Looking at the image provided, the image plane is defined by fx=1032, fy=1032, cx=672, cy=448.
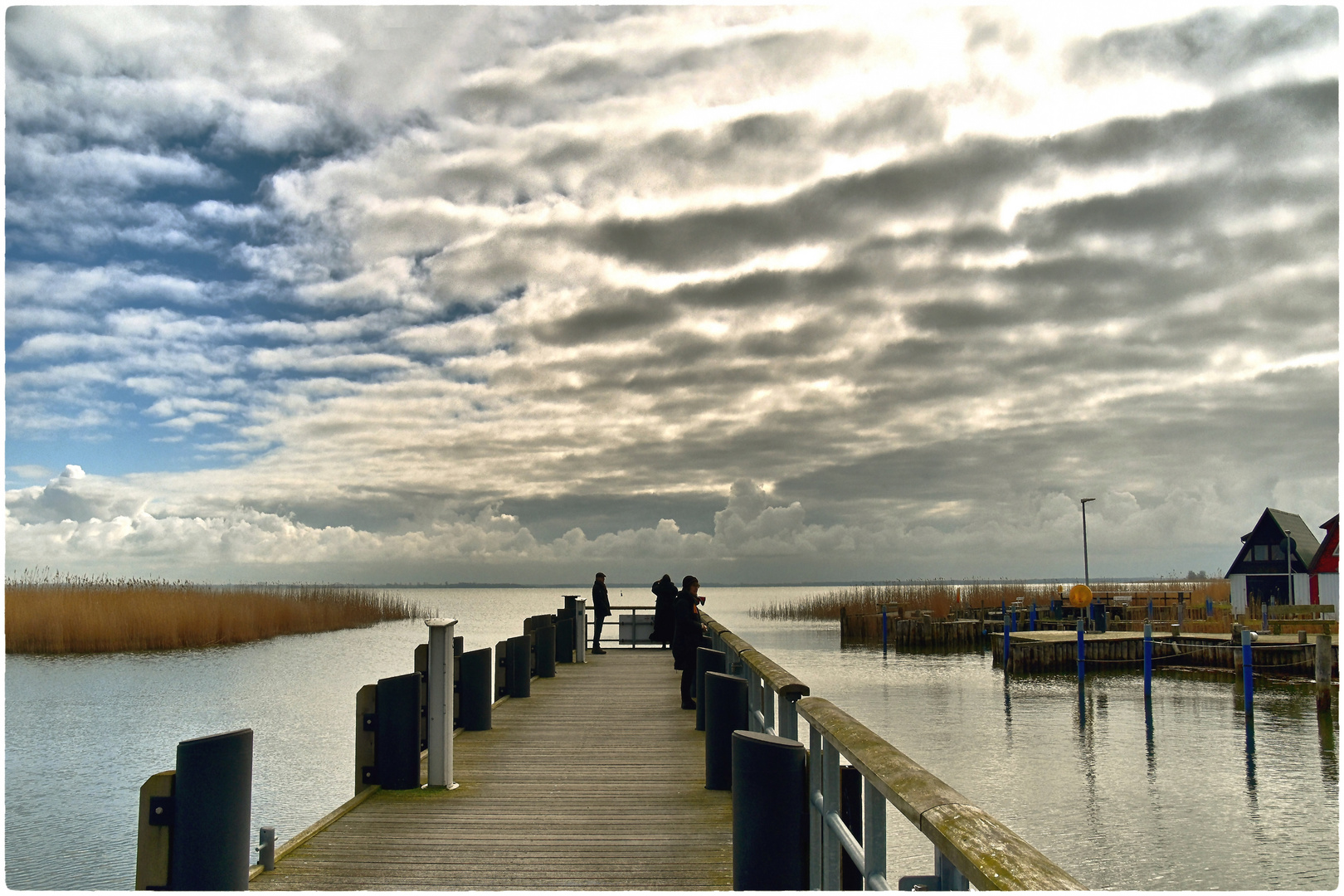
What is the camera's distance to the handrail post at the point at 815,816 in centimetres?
434

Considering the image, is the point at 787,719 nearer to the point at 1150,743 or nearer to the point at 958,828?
the point at 958,828

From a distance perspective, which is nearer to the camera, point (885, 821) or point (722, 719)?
point (885, 821)

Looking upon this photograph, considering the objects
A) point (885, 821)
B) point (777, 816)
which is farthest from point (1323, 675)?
point (885, 821)

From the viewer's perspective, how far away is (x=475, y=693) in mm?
10602

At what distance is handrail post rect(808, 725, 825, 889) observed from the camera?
434cm

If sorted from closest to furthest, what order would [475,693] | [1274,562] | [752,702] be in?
[752,702]
[475,693]
[1274,562]

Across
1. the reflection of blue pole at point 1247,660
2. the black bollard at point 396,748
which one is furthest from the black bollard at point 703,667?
the reflection of blue pole at point 1247,660

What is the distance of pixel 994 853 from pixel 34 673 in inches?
1288

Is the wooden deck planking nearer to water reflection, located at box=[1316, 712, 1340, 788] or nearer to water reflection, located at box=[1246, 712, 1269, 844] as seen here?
water reflection, located at box=[1246, 712, 1269, 844]

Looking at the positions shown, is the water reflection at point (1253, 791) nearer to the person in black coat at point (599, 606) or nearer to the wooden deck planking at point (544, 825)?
the wooden deck planking at point (544, 825)

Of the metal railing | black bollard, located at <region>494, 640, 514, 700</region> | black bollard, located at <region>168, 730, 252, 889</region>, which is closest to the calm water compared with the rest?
black bollard, located at <region>494, 640, 514, 700</region>

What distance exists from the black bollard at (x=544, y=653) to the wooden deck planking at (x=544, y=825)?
5.13m

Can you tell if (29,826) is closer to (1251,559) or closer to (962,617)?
(962,617)

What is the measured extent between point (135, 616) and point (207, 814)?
111ft
